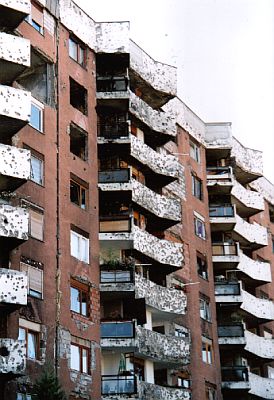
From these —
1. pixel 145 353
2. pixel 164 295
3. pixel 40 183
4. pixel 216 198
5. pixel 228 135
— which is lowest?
pixel 145 353

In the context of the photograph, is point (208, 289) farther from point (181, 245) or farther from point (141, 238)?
point (141, 238)

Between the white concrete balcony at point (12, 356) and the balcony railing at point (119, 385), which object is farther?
the balcony railing at point (119, 385)

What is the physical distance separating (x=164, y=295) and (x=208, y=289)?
8.26 meters

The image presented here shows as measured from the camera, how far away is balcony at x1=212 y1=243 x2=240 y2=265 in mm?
62188

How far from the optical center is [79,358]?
4447 cm

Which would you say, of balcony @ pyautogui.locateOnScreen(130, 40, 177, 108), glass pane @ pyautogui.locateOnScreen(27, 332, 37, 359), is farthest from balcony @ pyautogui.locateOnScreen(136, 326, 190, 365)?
balcony @ pyautogui.locateOnScreen(130, 40, 177, 108)

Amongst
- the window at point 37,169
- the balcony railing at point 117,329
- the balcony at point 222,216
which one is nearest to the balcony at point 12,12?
the window at point 37,169

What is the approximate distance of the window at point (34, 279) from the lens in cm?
4209

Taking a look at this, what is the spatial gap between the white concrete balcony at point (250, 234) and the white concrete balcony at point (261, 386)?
383 inches

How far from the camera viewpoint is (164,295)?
51969 millimetres

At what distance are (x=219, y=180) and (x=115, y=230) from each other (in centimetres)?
1498

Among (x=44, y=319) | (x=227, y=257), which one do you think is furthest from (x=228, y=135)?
(x=44, y=319)

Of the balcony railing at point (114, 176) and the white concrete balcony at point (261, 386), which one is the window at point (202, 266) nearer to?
the white concrete balcony at point (261, 386)

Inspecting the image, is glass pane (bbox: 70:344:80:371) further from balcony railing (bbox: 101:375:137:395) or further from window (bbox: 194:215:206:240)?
window (bbox: 194:215:206:240)
